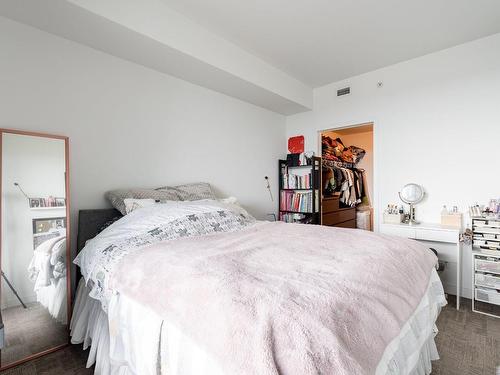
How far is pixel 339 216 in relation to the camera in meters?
4.21

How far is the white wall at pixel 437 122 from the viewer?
8.32 feet

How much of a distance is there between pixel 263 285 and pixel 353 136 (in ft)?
17.2

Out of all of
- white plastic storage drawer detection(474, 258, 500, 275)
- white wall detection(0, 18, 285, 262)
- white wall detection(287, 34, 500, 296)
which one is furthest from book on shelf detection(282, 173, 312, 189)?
white plastic storage drawer detection(474, 258, 500, 275)

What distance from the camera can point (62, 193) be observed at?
1.84 metres

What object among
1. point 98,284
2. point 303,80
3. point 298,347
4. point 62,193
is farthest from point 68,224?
point 303,80

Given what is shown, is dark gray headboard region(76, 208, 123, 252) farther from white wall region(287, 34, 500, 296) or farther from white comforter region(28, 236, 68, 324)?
white wall region(287, 34, 500, 296)

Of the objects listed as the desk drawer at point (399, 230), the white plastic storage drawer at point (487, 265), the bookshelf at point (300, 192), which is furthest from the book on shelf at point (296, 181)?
the white plastic storage drawer at point (487, 265)

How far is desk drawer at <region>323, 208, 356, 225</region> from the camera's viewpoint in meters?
3.90

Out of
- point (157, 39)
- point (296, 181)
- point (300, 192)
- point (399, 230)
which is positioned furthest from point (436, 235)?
point (157, 39)

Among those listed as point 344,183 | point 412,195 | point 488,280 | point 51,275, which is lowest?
point 488,280

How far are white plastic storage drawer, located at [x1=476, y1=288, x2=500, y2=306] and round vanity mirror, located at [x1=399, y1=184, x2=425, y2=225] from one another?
32.0 inches

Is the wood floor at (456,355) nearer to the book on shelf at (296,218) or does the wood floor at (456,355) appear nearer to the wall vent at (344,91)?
the book on shelf at (296,218)

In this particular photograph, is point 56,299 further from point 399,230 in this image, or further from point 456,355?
point 399,230

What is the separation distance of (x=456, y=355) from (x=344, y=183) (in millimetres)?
2922
